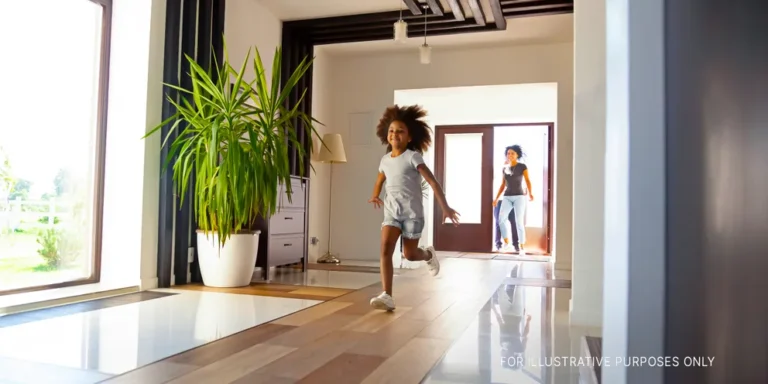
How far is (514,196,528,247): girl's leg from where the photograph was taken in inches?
312

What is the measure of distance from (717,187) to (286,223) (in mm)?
4173

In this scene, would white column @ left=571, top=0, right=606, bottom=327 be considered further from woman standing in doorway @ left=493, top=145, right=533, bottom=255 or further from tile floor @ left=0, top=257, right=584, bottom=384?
woman standing in doorway @ left=493, top=145, right=533, bottom=255

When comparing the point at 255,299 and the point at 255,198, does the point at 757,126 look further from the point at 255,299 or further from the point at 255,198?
the point at 255,198

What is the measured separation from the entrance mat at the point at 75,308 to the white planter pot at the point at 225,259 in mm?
370

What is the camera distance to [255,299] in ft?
10.3

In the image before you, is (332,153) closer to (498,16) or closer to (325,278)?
(325,278)

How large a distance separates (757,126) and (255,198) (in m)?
3.17

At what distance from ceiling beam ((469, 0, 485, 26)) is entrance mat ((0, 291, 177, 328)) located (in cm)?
337

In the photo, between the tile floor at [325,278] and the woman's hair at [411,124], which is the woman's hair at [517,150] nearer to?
the tile floor at [325,278]

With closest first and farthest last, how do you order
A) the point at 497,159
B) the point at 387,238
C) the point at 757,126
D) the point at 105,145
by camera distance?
the point at 757,126, the point at 387,238, the point at 105,145, the point at 497,159

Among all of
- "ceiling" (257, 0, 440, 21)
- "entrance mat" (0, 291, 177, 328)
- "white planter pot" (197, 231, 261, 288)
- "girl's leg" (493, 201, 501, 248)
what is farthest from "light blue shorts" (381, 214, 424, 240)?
"girl's leg" (493, 201, 501, 248)

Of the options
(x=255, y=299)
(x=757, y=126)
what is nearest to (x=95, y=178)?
(x=255, y=299)

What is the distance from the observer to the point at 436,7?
4594 mm

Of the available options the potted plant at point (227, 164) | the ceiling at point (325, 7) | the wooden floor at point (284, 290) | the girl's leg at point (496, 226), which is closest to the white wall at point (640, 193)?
the wooden floor at point (284, 290)
